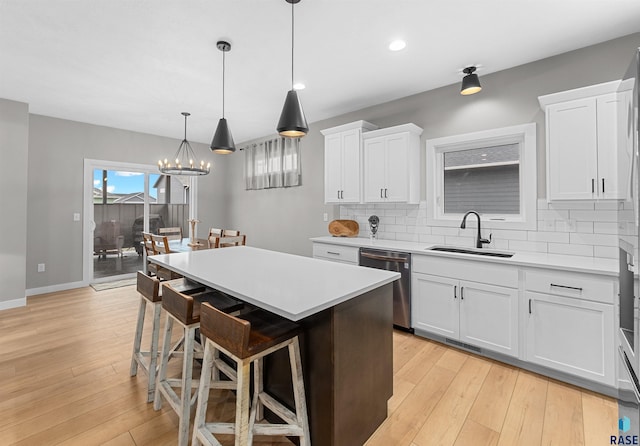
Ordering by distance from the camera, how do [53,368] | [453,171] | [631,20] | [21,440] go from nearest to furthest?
1. [21,440]
2. [631,20]
3. [53,368]
4. [453,171]

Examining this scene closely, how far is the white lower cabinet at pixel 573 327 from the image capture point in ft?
6.75

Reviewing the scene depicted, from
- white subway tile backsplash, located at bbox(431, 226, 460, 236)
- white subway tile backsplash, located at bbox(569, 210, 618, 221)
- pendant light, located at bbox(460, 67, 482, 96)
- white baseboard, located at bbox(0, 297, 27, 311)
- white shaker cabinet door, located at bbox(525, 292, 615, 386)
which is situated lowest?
white baseboard, located at bbox(0, 297, 27, 311)

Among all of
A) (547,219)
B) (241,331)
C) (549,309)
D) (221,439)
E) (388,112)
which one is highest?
(388,112)

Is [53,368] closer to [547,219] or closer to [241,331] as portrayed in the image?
[241,331]

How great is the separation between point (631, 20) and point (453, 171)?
5.79 ft

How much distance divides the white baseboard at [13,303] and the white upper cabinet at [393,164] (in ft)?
15.9

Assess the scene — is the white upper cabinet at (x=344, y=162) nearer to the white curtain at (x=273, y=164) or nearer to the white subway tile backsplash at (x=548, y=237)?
the white curtain at (x=273, y=164)

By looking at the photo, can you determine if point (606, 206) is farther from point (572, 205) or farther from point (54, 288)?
point (54, 288)

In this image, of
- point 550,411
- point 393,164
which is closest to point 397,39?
point 393,164

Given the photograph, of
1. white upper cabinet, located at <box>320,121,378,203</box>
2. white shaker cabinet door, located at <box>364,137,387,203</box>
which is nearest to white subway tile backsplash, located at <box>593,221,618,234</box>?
white shaker cabinet door, located at <box>364,137,387,203</box>

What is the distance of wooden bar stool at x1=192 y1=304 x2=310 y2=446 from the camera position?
1328 mm

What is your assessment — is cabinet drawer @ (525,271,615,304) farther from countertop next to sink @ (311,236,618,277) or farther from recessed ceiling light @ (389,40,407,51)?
recessed ceiling light @ (389,40,407,51)

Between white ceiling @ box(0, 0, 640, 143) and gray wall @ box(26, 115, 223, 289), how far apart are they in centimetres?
80

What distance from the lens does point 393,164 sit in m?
3.56
